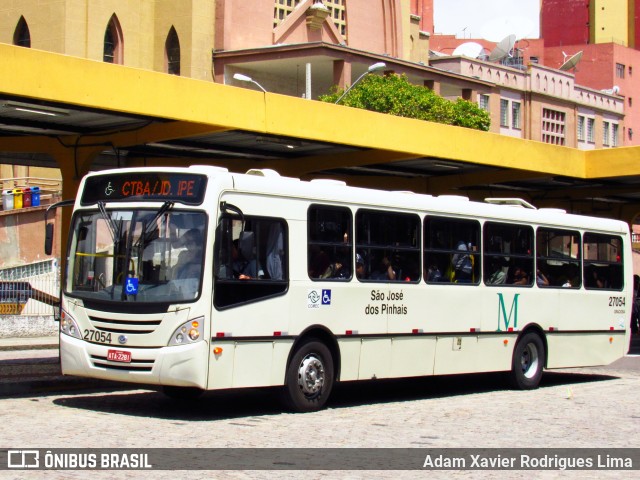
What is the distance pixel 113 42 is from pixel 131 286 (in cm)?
5168

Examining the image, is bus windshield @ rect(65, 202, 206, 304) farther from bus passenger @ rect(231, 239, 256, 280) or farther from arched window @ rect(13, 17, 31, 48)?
arched window @ rect(13, 17, 31, 48)

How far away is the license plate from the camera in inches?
495

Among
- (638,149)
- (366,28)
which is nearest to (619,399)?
(638,149)

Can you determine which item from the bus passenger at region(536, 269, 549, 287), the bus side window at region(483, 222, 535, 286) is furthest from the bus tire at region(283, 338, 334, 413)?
the bus passenger at region(536, 269, 549, 287)

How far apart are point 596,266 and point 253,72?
47.9 metres

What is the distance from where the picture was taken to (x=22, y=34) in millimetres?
60625

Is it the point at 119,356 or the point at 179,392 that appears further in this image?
the point at 179,392

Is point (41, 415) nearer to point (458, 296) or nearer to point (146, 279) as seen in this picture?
point (146, 279)

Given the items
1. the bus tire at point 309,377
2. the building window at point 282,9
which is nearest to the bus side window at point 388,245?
the bus tire at point 309,377

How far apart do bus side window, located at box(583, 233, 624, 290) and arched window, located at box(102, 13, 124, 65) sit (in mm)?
45759

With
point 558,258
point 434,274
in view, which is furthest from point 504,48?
point 434,274

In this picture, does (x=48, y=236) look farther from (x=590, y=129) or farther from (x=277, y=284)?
(x=590, y=129)

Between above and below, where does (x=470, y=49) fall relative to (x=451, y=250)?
above

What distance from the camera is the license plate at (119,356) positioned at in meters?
12.6
